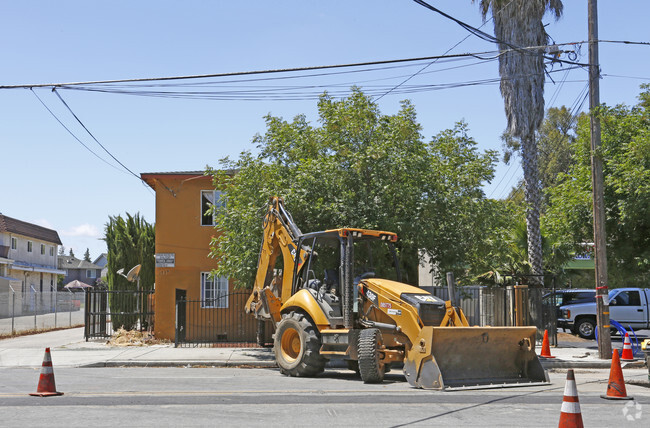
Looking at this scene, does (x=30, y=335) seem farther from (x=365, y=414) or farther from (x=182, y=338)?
(x=365, y=414)

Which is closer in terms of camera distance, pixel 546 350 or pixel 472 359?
pixel 472 359

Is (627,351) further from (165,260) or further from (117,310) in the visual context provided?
(117,310)

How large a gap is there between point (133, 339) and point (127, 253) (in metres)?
4.28


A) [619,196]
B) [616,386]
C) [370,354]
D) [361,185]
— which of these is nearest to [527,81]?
[619,196]

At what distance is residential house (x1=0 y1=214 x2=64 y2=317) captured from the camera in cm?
4153

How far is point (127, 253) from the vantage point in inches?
969

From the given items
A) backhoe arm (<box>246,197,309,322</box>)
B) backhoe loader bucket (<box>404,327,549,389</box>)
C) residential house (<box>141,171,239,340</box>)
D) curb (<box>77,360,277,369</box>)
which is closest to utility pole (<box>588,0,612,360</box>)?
backhoe loader bucket (<box>404,327,549,389</box>)

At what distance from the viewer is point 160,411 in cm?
884

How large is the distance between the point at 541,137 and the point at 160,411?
44675 millimetres

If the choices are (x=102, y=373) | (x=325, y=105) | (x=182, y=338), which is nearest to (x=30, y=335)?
(x=182, y=338)

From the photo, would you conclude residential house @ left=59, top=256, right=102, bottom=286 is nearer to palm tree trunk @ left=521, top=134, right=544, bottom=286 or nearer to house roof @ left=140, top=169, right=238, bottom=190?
house roof @ left=140, top=169, right=238, bottom=190

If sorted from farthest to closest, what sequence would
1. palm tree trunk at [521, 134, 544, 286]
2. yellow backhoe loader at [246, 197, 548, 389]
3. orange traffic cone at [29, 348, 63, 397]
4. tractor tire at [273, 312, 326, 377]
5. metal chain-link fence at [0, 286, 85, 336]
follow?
metal chain-link fence at [0, 286, 85, 336], palm tree trunk at [521, 134, 544, 286], tractor tire at [273, 312, 326, 377], yellow backhoe loader at [246, 197, 548, 389], orange traffic cone at [29, 348, 63, 397]

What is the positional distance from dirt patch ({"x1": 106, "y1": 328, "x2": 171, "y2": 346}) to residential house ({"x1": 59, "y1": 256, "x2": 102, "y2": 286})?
69.8 metres

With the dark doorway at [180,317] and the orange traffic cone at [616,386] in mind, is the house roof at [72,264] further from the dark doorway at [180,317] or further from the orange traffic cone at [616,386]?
the orange traffic cone at [616,386]
